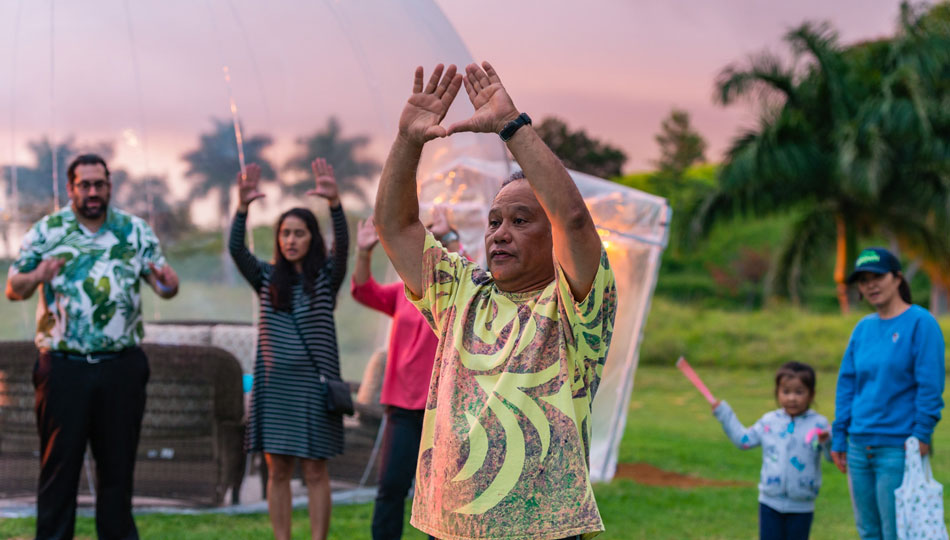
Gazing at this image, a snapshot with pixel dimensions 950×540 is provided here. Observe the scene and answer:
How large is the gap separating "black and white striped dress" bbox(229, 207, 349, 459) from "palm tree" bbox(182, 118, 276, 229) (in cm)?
169

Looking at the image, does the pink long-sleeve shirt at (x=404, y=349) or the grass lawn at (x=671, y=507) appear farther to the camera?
the grass lawn at (x=671, y=507)

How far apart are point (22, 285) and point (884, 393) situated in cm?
396

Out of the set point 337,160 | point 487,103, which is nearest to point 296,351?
point 337,160

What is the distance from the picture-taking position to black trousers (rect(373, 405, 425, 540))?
4.96 meters

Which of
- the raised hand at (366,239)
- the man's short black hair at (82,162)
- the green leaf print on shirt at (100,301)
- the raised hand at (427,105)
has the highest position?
the man's short black hair at (82,162)

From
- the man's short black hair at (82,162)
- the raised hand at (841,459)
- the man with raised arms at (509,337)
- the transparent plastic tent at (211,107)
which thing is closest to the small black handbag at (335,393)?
the man's short black hair at (82,162)

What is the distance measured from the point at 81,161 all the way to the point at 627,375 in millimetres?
4655

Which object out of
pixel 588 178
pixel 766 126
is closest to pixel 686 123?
→ pixel 766 126

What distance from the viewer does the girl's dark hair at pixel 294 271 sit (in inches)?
207

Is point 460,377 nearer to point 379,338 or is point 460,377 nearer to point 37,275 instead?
point 37,275

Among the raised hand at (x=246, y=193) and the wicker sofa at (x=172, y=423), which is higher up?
the raised hand at (x=246, y=193)

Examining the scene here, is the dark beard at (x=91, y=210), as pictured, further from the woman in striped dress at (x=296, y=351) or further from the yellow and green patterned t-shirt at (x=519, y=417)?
the yellow and green patterned t-shirt at (x=519, y=417)

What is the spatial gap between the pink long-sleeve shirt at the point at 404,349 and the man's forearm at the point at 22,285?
1485 millimetres

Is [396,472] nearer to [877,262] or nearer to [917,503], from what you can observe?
[917,503]
